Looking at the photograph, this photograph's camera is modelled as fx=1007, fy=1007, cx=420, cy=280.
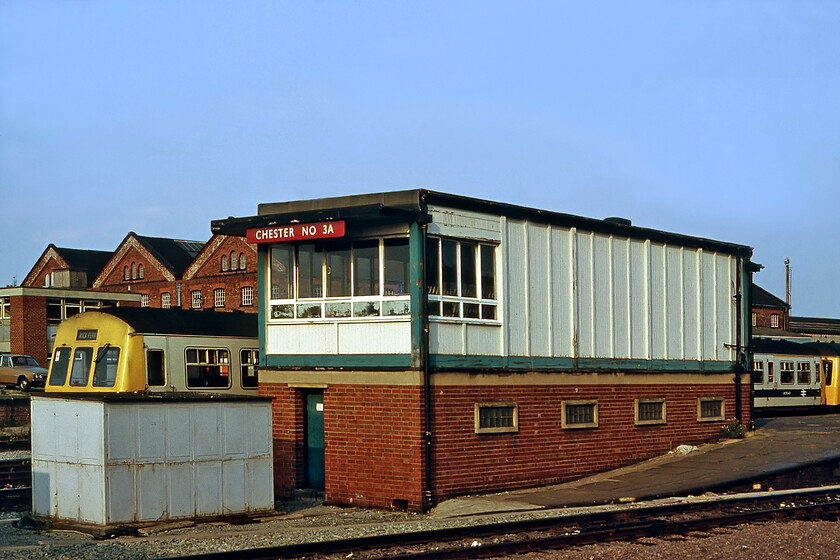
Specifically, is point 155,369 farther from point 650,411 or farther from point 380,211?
point 650,411

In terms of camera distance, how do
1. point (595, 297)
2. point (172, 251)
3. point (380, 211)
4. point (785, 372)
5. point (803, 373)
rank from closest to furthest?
point (380, 211)
point (595, 297)
point (785, 372)
point (803, 373)
point (172, 251)

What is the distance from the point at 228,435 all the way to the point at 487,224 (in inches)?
240

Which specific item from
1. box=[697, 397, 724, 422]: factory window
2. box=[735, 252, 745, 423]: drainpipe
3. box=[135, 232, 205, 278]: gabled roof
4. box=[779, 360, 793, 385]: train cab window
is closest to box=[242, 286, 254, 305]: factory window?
box=[135, 232, 205, 278]: gabled roof

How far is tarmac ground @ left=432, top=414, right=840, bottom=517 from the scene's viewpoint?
1705 cm

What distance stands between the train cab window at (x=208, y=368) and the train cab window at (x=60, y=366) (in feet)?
8.42

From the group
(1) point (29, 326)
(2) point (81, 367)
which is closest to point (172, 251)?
(1) point (29, 326)

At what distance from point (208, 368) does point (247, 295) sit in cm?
3655

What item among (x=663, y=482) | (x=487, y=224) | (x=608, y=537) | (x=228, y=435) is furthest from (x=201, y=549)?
(x=663, y=482)

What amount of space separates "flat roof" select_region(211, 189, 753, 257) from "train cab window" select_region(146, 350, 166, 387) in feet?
10.8

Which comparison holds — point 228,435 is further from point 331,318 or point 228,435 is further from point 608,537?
point 608,537

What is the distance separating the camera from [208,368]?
2198 centimetres

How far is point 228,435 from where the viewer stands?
1580cm

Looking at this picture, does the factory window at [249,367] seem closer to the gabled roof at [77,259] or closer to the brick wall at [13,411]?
the brick wall at [13,411]

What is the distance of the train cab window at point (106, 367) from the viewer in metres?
20.5
